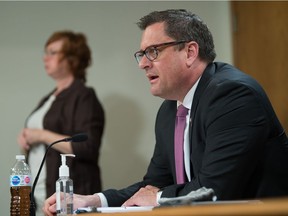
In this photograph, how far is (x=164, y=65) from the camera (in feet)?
6.87

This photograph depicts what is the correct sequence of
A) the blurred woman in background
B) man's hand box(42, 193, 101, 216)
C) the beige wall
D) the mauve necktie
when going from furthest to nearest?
the beige wall
the blurred woman in background
the mauve necktie
man's hand box(42, 193, 101, 216)

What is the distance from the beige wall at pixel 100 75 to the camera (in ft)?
12.6

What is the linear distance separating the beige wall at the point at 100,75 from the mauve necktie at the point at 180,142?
1.87 meters

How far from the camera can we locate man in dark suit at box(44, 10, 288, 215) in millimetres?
1702

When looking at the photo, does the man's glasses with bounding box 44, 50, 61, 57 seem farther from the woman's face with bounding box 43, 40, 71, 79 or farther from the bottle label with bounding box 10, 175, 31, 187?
the bottle label with bounding box 10, 175, 31, 187

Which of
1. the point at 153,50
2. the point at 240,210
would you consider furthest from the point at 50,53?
the point at 240,210

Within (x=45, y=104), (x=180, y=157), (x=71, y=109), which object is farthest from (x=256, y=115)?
(x=45, y=104)

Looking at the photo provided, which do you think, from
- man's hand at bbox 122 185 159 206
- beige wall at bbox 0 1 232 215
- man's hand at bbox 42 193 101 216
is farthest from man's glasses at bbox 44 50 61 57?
man's hand at bbox 122 185 159 206

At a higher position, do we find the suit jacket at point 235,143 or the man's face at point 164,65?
the man's face at point 164,65

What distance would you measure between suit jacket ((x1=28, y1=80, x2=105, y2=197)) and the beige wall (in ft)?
1.51

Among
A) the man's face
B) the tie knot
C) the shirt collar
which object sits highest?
the man's face

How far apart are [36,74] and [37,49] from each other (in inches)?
7.3

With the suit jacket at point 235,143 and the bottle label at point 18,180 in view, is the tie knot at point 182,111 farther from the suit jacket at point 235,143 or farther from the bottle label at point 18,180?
the bottle label at point 18,180

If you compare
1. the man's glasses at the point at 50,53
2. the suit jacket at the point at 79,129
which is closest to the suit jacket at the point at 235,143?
the suit jacket at the point at 79,129
